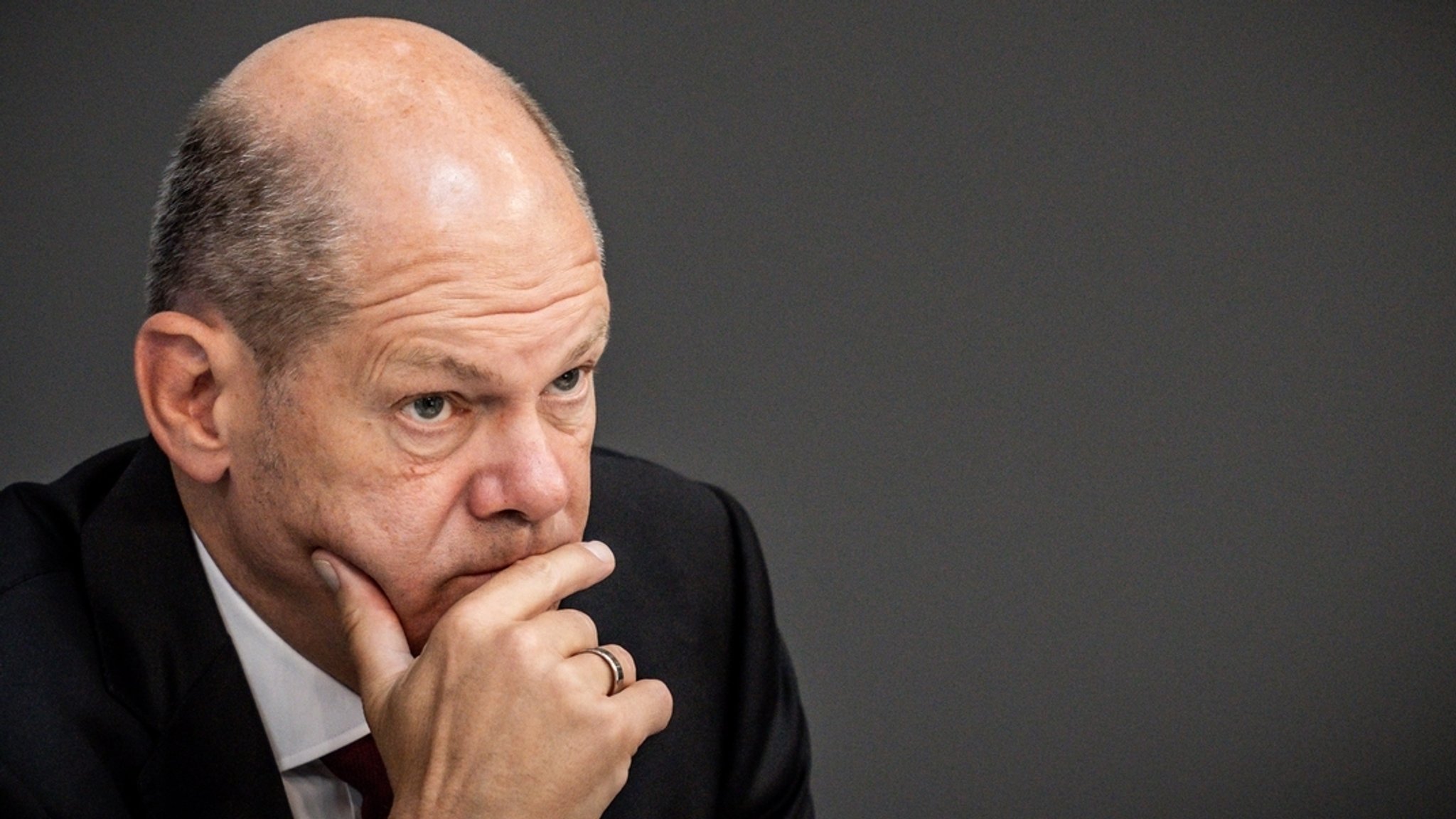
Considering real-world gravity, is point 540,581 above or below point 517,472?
below

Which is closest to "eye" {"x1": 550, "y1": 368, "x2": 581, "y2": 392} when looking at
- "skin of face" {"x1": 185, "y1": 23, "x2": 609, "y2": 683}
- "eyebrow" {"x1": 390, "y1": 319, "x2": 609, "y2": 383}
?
"skin of face" {"x1": 185, "y1": 23, "x2": 609, "y2": 683}

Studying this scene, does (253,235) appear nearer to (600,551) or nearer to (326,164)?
(326,164)

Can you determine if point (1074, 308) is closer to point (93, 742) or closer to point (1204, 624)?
point (1204, 624)

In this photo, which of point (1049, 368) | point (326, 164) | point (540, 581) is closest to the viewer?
point (326, 164)

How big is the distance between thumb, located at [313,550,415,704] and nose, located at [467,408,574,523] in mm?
142

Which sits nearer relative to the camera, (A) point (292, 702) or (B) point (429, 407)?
(B) point (429, 407)

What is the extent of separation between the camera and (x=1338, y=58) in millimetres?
2814

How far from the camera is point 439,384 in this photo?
1.52 m

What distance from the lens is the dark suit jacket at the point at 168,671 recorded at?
1646 millimetres

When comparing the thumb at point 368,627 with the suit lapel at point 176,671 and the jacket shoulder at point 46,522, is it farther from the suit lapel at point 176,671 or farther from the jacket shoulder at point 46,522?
the jacket shoulder at point 46,522

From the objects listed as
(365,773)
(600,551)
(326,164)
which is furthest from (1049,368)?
(326,164)

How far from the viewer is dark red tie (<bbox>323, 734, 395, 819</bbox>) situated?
1823 millimetres

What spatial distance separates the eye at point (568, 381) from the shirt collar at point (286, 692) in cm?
45

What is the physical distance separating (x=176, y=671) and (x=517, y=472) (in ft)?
1.52
